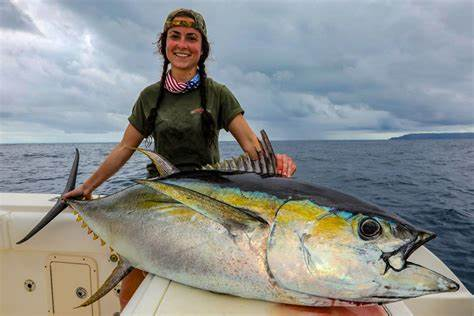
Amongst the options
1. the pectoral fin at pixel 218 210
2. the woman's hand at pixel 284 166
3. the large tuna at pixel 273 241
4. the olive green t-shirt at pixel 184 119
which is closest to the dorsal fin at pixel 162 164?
the large tuna at pixel 273 241

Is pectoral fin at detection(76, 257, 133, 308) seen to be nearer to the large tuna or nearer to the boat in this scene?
the large tuna

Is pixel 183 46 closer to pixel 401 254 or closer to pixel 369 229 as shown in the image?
pixel 369 229

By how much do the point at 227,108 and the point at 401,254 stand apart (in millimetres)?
2079

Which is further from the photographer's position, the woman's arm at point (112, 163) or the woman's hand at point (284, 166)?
the woman's arm at point (112, 163)

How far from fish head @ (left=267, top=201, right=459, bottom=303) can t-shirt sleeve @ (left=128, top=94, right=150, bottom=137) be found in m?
2.09

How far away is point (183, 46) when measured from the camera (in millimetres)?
2898

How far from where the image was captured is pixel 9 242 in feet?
10.0

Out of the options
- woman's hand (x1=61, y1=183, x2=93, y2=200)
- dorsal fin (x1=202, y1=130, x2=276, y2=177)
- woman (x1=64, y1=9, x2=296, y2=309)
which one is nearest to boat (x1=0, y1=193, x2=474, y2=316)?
woman's hand (x1=61, y1=183, x2=93, y2=200)

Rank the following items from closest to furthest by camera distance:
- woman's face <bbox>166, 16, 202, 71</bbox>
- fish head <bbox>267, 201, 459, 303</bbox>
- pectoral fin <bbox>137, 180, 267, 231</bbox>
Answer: fish head <bbox>267, 201, 459, 303</bbox>
pectoral fin <bbox>137, 180, 267, 231</bbox>
woman's face <bbox>166, 16, 202, 71</bbox>

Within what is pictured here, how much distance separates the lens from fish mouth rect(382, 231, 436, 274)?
1241 mm

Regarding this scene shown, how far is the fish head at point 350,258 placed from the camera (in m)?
1.23

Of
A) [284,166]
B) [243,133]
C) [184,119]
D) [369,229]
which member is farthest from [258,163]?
[184,119]

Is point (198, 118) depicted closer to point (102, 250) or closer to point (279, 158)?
point (279, 158)

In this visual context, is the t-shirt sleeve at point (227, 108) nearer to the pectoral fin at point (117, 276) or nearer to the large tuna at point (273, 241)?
the large tuna at point (273, 241)
